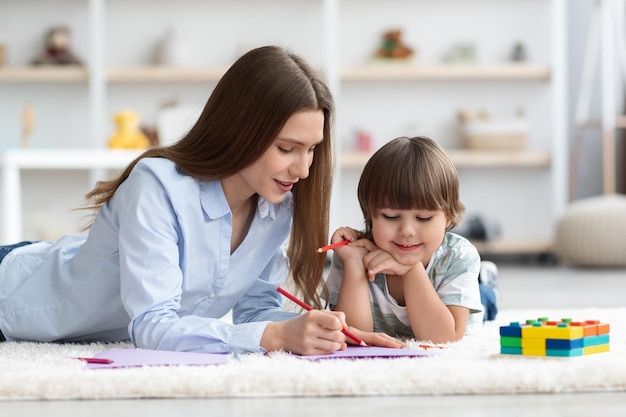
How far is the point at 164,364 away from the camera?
4.69ft

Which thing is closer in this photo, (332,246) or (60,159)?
(332,246)

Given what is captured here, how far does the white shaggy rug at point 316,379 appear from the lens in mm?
1295

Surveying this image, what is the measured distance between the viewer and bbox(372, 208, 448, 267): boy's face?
171cm

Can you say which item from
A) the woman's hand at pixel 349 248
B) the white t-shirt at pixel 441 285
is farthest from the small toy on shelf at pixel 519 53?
the woman's hand at pixel 349 248

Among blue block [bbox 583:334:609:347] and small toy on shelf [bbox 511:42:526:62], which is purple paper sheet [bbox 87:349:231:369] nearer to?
blue block [bbox 583:334:609:347]

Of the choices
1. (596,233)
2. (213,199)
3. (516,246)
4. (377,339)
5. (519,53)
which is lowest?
(516,246)

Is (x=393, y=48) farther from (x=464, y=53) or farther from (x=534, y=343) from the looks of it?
(x=534, y=343)

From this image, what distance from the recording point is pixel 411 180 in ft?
5.58

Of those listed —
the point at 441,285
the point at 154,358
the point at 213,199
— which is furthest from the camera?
the point at 441,285

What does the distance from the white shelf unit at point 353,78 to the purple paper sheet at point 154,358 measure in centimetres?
357

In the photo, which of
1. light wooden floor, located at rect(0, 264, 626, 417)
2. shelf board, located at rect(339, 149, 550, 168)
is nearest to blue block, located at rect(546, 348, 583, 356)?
light wooden floor, located at rect(0, 264, 626, 417)

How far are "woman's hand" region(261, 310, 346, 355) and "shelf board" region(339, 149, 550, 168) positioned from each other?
345 centimetres

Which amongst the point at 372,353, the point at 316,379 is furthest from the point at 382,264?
the point at 316,379

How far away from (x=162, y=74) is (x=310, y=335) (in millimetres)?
3642
